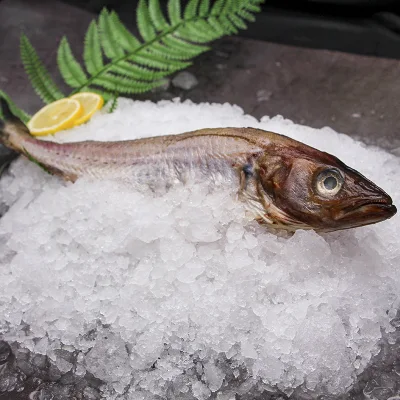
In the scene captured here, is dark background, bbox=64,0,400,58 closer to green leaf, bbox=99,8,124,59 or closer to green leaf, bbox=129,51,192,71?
green leaf, bbox=129,51,192,71

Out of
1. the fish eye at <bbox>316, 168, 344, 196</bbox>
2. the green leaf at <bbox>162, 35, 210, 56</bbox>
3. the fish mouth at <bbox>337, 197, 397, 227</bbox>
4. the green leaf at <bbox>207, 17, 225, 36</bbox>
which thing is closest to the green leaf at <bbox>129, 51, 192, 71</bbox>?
the green leaf at <bbox>162, 35, 210, 56</bbox>

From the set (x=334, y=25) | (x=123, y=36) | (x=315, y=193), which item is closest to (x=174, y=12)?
(x=123, y=36)

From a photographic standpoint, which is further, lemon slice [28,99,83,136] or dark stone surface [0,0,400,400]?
dark stone surface [0,0,400,400]

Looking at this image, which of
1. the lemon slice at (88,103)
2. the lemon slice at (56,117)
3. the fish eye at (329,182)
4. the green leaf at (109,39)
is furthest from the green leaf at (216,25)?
the fish eye at (329,182)

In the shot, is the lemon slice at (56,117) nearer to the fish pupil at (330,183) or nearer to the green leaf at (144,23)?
the green leaf at (144,23)

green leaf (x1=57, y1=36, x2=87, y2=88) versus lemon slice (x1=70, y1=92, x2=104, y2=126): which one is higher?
green leaf (x1=57, y1=36, x2=87, y2=88)

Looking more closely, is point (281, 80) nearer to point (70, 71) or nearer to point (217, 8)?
point (217, 8)

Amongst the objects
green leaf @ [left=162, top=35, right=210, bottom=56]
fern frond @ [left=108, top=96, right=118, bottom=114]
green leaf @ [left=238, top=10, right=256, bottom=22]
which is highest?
green leaf @ [left=238, top=10, right=256, bottom=22]
